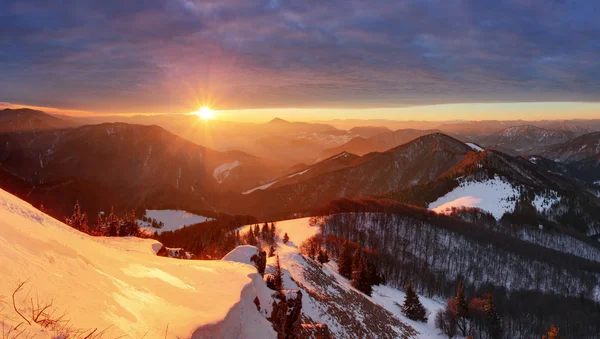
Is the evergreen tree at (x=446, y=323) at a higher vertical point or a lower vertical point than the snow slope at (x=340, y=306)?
lower

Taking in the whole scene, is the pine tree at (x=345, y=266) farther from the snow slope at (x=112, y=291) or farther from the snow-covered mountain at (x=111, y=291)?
the snow slope at (x=112, y=291)

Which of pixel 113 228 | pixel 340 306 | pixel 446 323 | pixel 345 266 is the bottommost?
pixel 446 323

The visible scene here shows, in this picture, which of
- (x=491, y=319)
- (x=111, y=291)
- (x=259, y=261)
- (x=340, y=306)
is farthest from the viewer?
(x=491, y=319)

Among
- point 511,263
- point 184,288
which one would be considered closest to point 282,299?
point 184,288

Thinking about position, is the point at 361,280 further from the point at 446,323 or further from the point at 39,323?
the point at 39,323

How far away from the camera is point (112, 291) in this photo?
483 inches

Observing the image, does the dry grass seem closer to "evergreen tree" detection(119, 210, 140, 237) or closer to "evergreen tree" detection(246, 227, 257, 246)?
"evergreen tree" detection(119, 210, 140, 237)

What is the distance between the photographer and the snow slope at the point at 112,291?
9.53 metres

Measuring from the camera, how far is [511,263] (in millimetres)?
134125

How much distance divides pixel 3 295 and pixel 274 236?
3838 inches

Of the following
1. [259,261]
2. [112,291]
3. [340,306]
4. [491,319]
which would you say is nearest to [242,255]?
[259,261]

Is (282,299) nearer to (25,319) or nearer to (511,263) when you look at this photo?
(25,319)

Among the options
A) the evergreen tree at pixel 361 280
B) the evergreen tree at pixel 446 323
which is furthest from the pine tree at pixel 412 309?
the evergreen tree at pixel 361 280

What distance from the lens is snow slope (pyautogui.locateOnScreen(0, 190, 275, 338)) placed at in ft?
31.3
